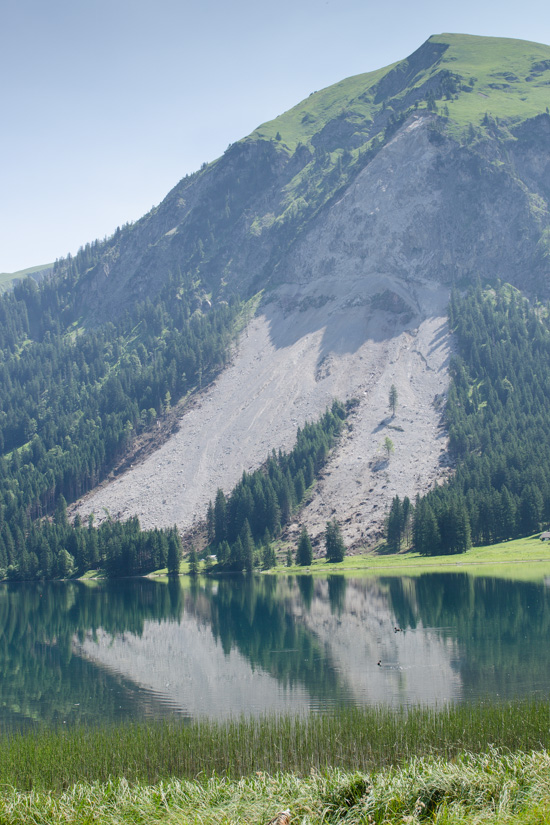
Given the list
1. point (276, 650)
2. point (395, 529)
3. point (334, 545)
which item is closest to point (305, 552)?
point (334, 545)

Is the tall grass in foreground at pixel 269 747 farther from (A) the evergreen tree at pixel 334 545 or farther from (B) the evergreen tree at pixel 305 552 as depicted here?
(A) the evergreen tree at pixel 334 545

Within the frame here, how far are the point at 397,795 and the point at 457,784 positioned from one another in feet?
7.71

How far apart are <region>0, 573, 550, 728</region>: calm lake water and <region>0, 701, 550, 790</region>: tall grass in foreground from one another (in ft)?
33.5

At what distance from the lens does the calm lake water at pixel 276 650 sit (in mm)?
54531

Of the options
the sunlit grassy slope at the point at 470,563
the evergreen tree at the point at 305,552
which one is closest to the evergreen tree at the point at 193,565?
the sunlit grassy slope at the point at 470,563

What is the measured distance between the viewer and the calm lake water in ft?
179

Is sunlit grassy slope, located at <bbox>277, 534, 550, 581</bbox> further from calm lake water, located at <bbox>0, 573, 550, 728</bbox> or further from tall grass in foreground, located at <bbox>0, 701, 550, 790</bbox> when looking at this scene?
tall grass in foreground, located at <bbox>0, 701, 550, 790</bbox>

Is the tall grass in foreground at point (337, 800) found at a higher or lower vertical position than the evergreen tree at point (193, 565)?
higher

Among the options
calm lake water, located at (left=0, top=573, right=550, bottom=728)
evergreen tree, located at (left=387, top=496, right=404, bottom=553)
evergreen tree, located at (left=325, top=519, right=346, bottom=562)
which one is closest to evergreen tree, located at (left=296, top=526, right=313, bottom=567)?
evergreen tree, located at (left=325, top=519, right=346, bottom=562)

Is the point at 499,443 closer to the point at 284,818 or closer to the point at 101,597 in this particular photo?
the point at 101,597

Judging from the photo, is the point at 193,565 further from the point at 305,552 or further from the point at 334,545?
the point at 334,545

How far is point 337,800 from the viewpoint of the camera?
25.7 m

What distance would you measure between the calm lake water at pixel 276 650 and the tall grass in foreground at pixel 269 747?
33.5ft

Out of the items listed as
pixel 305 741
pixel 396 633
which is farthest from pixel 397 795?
pixel 396 633
